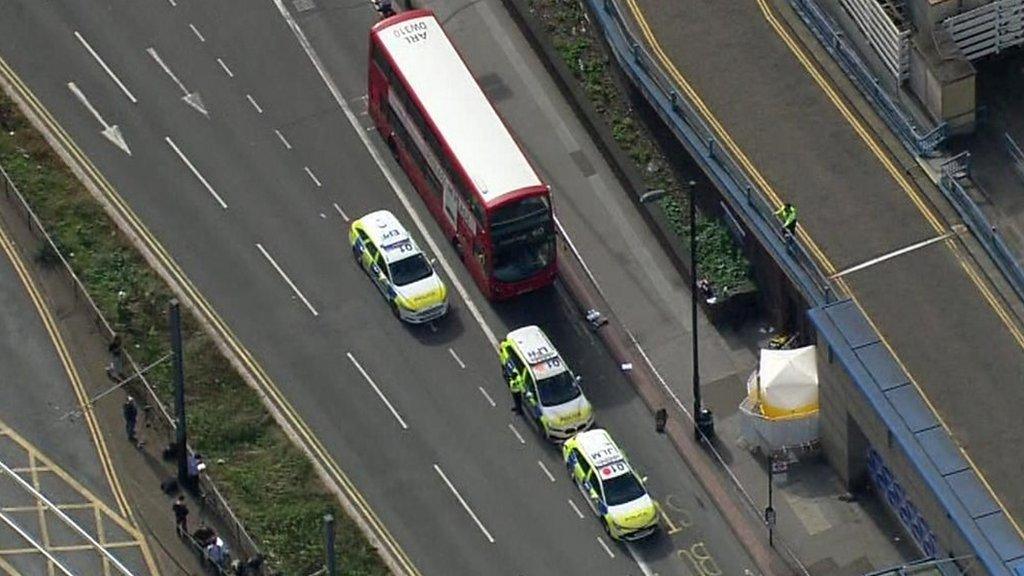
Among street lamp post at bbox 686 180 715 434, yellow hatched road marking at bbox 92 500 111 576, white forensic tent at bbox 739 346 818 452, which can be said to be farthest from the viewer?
white forensic tent at bbox 739 346 818 452

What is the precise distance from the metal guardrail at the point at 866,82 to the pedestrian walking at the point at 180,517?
87.3ft

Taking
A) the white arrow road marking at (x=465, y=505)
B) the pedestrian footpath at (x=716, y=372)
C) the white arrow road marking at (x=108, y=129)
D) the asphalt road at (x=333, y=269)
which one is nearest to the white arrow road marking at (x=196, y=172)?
the asphalt road at (x=333, y=269)

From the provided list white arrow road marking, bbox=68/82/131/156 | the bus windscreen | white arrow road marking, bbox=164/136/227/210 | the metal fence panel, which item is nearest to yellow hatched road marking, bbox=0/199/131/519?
white arrow road marking, bbox=68/82/131/156

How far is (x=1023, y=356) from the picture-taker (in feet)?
339

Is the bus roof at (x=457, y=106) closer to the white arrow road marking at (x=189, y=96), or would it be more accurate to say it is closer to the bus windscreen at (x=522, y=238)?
the bus windscreen at (x=522, y=238)

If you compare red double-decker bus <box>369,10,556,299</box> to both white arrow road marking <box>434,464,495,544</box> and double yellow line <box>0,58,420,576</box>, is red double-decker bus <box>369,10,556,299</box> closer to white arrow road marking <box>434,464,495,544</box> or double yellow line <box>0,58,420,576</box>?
white arrow road marking <box>434,464,495,544</box>

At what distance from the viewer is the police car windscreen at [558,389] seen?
348 feet

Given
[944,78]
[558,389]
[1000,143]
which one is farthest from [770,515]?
[944,78]

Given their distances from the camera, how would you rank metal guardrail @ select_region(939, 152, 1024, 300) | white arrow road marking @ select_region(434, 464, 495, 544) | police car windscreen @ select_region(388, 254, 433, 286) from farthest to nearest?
police car windscreen @ select_region(388, 254, 433, 286) < metal guardrail @ select_region(939, 152, 1024, 300) < white arrow road marking @ select_region(434, 464, 495, 544)

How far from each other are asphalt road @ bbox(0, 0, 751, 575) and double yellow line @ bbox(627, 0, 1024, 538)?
215 inches

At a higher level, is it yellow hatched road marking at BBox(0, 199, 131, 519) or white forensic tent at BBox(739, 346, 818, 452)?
yellow hatched road marking at BBox(0, 199, 131, 519)

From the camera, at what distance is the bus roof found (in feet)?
355

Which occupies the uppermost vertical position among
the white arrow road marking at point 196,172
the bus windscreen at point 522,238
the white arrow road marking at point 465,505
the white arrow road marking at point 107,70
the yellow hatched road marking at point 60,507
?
the white arrow road marking at point 107,70

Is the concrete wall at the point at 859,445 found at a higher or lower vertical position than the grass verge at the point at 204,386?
lower
